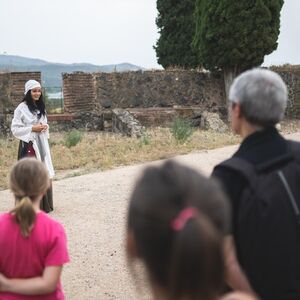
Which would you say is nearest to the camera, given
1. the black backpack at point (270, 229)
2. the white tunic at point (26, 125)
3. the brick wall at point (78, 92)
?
the black backpack at point (270, 229)

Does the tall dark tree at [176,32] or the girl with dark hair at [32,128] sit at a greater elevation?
the tall dark tree at [176,32]

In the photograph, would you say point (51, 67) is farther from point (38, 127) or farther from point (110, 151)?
point (38, 127)

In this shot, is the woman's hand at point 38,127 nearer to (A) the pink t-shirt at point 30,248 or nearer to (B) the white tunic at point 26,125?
(B) the white tunic at point 26,125

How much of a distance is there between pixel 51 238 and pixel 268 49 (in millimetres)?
18700

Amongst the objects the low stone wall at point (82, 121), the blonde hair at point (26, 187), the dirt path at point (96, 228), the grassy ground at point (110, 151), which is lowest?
the dirt path at point (96, 228)

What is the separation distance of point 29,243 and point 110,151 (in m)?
10.9

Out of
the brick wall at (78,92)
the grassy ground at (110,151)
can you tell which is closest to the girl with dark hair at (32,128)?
the grassy ground at (110,151)

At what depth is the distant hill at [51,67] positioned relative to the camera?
22.4 meters

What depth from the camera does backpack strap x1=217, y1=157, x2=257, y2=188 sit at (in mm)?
2307

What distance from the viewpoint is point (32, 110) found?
7.52 metres

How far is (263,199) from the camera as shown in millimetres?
2277

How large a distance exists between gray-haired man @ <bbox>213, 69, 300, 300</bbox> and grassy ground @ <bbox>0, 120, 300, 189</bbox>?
8.14 meters

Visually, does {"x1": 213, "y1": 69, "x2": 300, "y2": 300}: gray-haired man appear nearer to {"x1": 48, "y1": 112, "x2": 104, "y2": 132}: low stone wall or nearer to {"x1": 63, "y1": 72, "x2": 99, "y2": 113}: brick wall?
{"x1": 48, "y1": 112, "x2": 104, "y2": 132}: low stone wall

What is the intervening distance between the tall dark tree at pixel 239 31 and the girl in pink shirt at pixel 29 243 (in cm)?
1789
